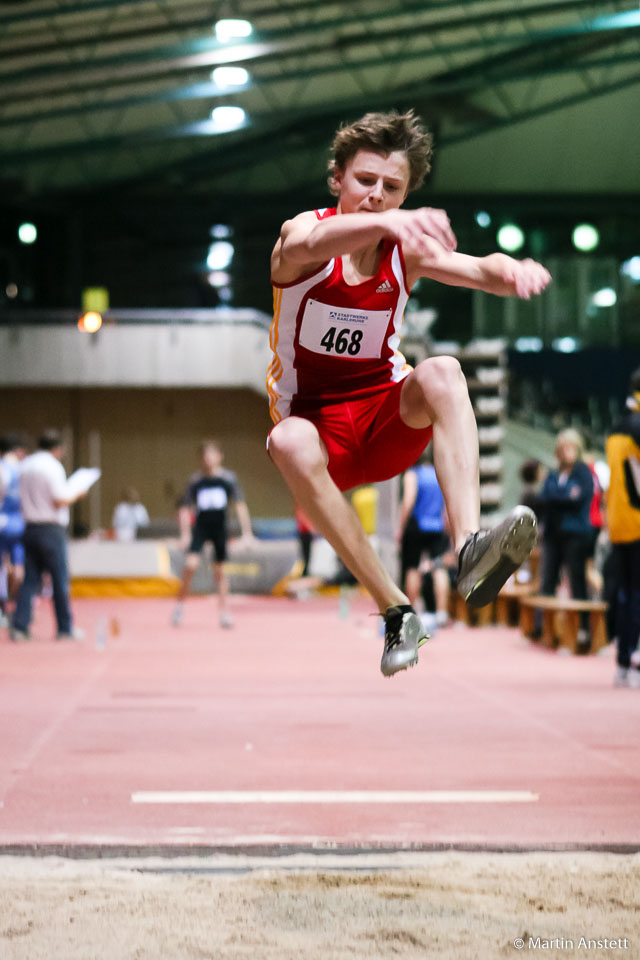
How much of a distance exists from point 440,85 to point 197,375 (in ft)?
26.3

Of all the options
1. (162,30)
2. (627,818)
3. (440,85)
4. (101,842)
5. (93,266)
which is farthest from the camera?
(93,266)

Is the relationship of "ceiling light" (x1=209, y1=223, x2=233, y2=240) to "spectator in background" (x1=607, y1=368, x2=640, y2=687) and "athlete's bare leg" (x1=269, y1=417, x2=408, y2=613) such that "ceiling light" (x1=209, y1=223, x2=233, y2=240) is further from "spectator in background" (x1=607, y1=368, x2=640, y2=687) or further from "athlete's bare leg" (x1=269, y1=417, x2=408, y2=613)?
"athlete's bare leg" (x1=269, y1=417, x2=408, y2=613)

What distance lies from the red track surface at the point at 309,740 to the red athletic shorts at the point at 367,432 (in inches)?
52.9

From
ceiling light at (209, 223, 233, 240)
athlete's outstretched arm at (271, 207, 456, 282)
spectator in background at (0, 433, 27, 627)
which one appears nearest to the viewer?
athlete's outstretched arm at (271, 207, 456, 282)

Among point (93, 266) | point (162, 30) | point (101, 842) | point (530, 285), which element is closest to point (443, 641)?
point (101, 842)

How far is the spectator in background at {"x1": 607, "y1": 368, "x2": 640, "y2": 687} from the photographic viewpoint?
7.31 metres

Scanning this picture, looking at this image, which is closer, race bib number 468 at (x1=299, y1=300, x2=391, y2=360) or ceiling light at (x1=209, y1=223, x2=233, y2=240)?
race bib number 468 at (x1=299, y1=300, x2=391, y2=360)

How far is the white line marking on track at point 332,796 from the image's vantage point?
14.8ft

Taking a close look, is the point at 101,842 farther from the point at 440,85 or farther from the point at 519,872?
the point at 440,85

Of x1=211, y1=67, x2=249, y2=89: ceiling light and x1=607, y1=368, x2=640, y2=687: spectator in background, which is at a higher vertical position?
x1=211, y1=67, x2=249, y2=89: ceiling light

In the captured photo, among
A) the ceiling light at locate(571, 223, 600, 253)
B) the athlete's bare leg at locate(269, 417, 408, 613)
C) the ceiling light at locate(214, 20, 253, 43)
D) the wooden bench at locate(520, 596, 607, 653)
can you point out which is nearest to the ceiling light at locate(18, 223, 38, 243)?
the ceiling light at locate(214, 20, 253, 43)

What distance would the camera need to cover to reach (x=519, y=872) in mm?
3508

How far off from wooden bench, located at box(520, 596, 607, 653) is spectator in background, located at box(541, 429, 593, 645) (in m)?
0.07

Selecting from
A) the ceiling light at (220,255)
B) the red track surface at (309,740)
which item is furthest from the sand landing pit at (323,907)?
the ceiling light at (220,255)
